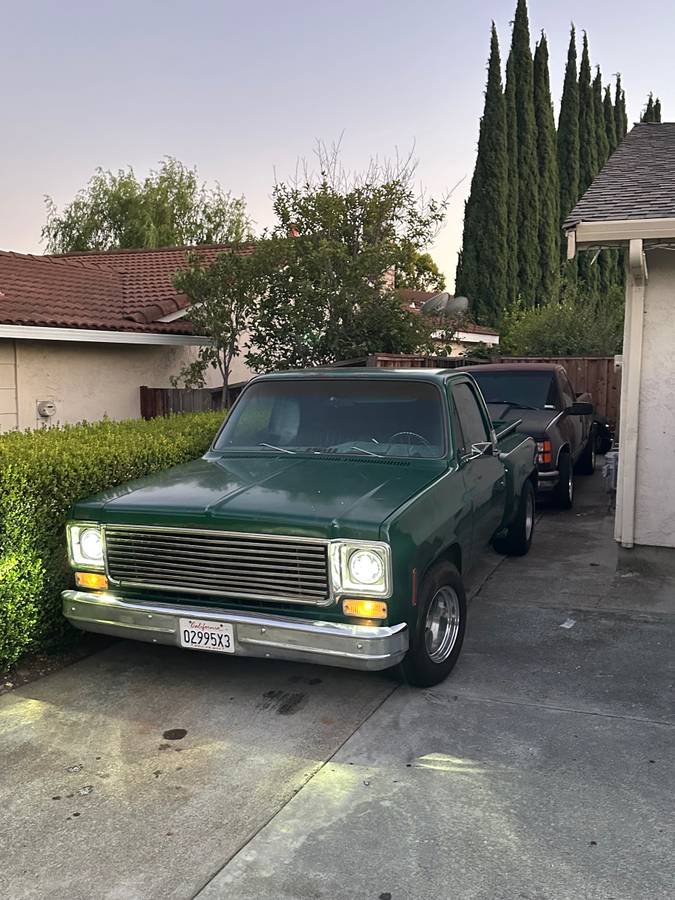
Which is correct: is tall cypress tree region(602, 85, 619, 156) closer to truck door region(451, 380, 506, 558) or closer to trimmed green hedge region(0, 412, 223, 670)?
truck door region(451, 380, 506, 558)

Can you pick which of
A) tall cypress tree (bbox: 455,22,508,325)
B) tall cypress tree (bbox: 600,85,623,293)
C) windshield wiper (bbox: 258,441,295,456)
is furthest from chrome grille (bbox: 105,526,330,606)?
tall cypress tree (bbox: 600,85,623,293)

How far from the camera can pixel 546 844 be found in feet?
10.6

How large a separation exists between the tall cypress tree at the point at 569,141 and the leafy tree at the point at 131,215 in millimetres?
16233

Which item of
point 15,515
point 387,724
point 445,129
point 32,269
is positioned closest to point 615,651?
point 387,724

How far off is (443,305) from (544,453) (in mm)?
7673

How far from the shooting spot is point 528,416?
9820mm

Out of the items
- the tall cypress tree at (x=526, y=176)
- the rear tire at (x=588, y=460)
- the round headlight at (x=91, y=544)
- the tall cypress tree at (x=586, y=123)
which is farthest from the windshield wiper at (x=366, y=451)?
the tall cypress tree at (x=586, y=123)

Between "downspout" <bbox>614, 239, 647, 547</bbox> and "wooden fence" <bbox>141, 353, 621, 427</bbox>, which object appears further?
"wooden fence" <bbox>141, 353, 621, 427</bbox>

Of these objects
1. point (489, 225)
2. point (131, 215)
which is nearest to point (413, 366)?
point (489, 225)

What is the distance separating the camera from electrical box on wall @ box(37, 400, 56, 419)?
38.9 ft

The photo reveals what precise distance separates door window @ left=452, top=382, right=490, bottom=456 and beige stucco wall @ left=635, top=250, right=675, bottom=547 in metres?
2.22

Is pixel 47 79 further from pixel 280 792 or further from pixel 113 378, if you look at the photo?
pixel 280 792

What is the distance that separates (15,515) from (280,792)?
2515 mm

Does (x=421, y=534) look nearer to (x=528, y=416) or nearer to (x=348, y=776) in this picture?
(x=348, y=776)
